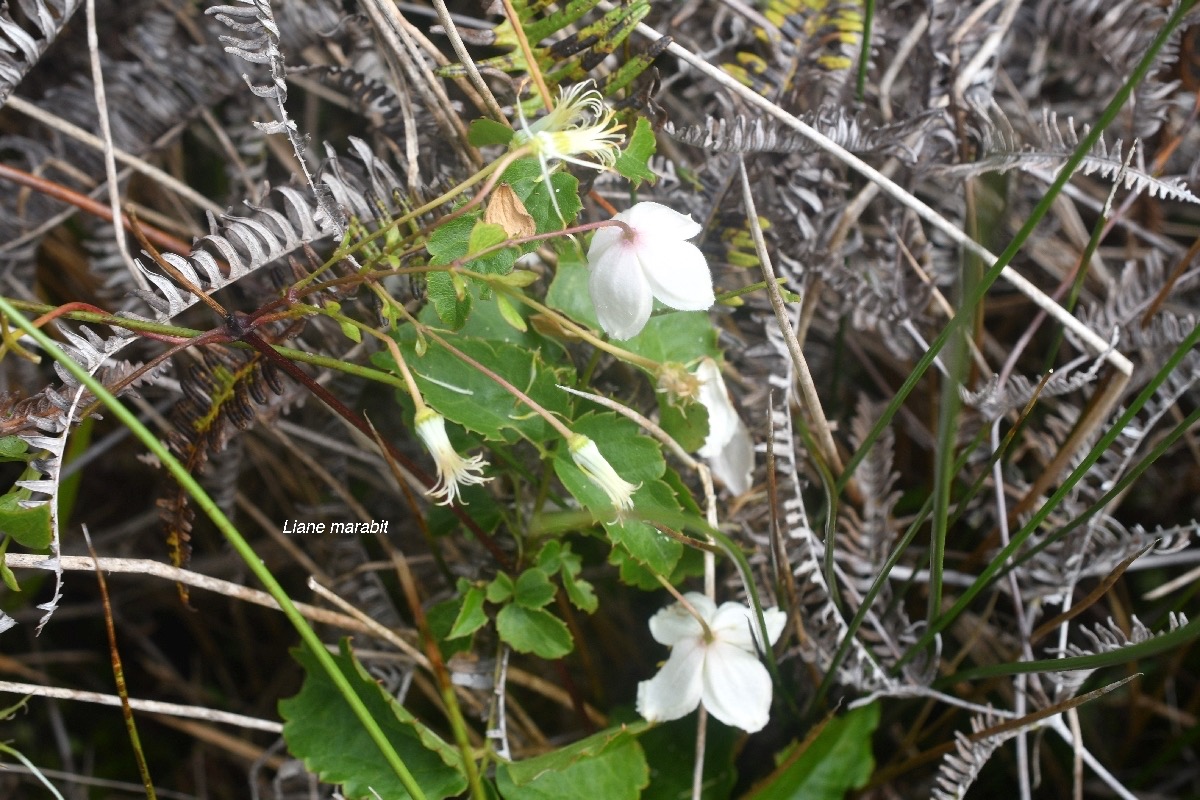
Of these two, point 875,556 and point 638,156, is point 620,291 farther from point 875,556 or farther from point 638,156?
point 875,556

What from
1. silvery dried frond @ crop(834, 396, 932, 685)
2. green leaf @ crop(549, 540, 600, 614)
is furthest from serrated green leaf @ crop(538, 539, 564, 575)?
silvery dried frond @ crop(834, 396, 932, 685)

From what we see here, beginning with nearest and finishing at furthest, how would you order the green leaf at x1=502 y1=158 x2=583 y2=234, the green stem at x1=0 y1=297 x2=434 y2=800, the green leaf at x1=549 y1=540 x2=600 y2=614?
the green stem at x1=0 y1=297 x2=434 y2=800, the green leaf at x1=502 y1=158 x2=583 y2=234, the green leaf at x1=549 y1=540 x2=600 y2=614

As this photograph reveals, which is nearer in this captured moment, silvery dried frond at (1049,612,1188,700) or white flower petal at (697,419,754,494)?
silvery dried frond at (1049,612,1188,700)

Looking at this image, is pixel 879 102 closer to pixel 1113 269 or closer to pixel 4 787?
pixel 1113 269

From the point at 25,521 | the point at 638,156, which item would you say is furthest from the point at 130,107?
the point at 638,156

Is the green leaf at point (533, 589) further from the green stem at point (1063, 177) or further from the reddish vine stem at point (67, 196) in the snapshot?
the reddish vine stem at point (67, 196)

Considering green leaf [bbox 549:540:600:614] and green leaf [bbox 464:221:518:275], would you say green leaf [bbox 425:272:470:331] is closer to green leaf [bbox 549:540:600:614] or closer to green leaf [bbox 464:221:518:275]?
green leaf [bbox 464:221:518:275]

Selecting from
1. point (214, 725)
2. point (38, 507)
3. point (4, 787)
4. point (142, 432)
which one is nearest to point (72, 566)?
point (38, 507)

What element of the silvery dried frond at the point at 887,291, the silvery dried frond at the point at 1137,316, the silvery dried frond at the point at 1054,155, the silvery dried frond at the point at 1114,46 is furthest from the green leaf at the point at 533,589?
the silvery dried frond at the point at 1114,46
